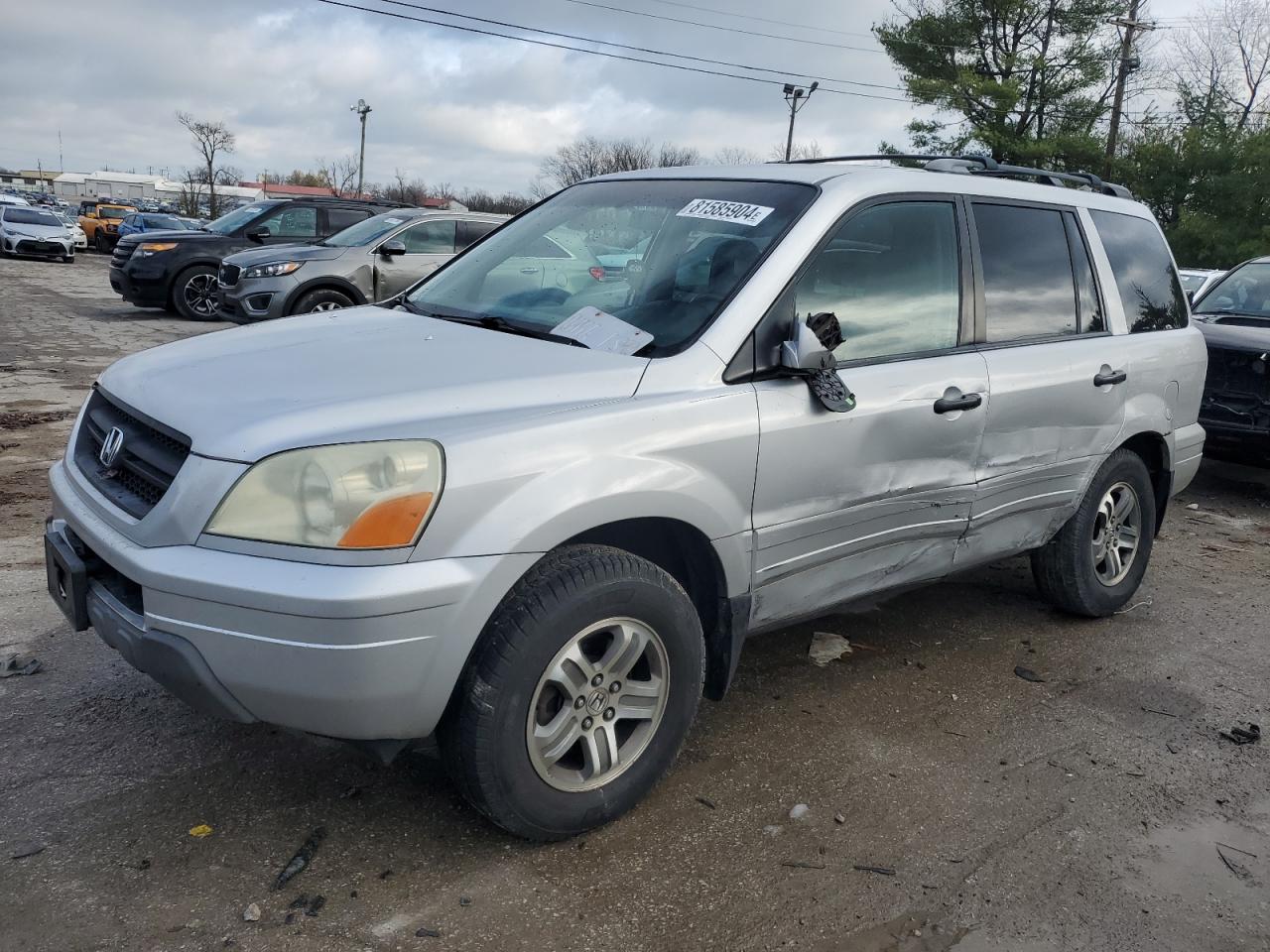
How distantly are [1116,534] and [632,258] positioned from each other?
2686 millimetres

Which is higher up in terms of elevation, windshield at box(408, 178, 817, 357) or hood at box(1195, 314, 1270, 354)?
windshield at box(408, 178, 817, 357)

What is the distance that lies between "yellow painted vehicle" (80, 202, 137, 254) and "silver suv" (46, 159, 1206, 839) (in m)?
37.5

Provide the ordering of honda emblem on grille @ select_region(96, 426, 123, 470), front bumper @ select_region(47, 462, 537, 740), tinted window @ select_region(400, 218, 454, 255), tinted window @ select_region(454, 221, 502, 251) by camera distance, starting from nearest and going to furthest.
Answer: front bumper @ select_region(47, 462, 537, 740)
honda emblem on grille @ select_region(96, 426, 123, 470)
tinted window @ select_region(400, 218, 454, 255)
tinted window @ select_region(454, 221, 502, 251)

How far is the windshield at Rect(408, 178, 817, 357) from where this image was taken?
317 centimetres

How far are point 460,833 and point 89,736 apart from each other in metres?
1.27

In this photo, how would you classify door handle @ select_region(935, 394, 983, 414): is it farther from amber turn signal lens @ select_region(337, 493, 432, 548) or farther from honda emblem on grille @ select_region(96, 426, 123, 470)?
honda emblem on grille @ select_region(96, 426, 123, 470)

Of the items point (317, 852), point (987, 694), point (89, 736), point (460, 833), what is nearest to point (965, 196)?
point (987, 694)

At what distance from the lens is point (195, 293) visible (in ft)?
49.1

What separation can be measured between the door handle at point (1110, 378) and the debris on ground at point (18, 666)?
4091 millimetres

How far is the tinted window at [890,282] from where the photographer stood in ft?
10.9

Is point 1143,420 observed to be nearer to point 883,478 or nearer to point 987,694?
point 987,694

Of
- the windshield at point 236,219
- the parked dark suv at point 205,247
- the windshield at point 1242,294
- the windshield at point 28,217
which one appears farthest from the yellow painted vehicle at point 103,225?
the windshield at point 1242,294

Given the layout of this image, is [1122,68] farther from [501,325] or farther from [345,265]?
[501,325]

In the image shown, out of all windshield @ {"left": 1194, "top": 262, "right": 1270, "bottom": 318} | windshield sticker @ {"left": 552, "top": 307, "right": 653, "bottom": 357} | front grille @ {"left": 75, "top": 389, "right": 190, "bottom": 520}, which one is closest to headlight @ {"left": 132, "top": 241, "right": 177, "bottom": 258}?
windshield @ {"left": 1194, "top": 262, "right": 1270, "bottom": 318}
